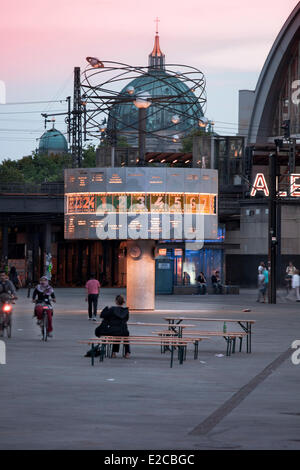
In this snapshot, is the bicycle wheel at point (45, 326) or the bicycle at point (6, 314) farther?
the bicycle at point (6, 314)

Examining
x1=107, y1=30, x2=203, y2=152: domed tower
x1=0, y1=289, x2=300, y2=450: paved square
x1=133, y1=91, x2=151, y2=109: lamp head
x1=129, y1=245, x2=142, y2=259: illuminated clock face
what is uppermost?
x1=107, y1=30, x2=203, y2=152: domed tower

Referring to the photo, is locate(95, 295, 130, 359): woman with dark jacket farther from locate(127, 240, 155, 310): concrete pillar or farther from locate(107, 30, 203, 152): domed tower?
locate(127, 240, 155, 310): concrete pillar

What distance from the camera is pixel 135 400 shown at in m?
15.2

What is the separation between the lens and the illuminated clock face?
44.2m

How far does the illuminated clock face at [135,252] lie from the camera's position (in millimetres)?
44250

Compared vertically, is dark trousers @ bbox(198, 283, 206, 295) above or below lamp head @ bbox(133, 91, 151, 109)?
below

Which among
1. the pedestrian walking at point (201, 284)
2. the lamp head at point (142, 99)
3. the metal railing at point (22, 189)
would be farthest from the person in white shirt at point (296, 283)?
the metal railing at point (22, 189)

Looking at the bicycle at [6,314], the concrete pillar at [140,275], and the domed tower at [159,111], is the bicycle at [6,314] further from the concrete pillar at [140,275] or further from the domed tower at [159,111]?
the concrete pillar at [140,275]

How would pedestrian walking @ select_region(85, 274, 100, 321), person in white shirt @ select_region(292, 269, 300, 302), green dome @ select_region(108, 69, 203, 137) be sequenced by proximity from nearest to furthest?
1. pedestrian walking @ select_region(85, 274, 100, 321)
2. green dome @ select_region(108, 69, 203, 137)
3. person in white shirt @ select_region(292, 269, 300, 302)

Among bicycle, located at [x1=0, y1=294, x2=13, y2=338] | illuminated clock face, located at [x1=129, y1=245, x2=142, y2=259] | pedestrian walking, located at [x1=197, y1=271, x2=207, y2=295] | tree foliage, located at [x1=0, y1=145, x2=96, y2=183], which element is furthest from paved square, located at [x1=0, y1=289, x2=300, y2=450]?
tree foliage, located at [x1=0, y1=145, x2=96, y2=183]

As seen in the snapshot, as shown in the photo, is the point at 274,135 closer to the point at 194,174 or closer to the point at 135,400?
the point at 194,174

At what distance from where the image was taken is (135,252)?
44281mm

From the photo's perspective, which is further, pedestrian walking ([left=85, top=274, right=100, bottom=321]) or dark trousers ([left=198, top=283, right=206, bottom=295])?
dark trousers ([left=198, top=283, right=206, bottom=295])

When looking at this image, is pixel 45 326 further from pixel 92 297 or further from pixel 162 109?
pixel 162 109
